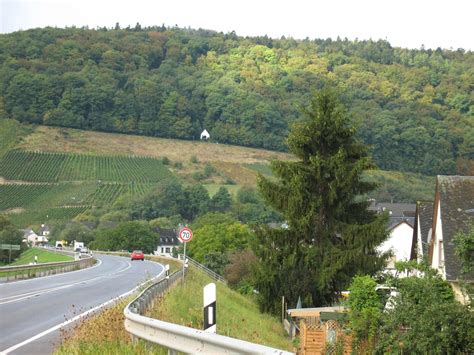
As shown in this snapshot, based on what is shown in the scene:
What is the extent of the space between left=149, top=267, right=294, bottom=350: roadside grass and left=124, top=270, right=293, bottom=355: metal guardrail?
326 cm

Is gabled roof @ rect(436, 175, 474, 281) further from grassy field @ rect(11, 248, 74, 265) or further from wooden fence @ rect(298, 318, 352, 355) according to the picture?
grassy field @ rect(11, 248, 74, 265)

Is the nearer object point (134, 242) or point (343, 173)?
point (343, 173)

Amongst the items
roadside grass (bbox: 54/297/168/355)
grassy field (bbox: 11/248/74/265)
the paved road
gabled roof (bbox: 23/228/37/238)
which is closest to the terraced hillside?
gabled roof (bbox: 23/228/37/238)

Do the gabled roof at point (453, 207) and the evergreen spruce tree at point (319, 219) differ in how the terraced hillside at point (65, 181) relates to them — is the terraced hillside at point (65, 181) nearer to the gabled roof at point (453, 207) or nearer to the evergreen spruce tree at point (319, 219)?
the evergreen spruce tree at point (319, 219)

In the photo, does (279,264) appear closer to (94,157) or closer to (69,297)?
(69,297)

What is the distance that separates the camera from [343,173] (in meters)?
38.2

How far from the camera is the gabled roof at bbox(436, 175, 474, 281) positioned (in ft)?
101

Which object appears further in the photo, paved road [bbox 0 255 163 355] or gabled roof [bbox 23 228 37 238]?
gabled roof [bbox 23 228 37 238]

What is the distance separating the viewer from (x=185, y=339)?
34.1ft

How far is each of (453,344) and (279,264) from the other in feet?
53.9

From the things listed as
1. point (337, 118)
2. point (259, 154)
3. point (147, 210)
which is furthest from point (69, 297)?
point (259, 154)

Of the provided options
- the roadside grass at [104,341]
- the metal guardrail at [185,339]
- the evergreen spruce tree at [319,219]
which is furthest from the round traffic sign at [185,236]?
the metal guardrail at [185,339]

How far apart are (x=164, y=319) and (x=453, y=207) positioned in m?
16.5

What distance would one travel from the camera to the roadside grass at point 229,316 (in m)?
20.8
